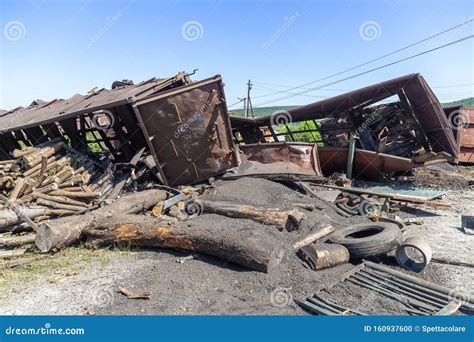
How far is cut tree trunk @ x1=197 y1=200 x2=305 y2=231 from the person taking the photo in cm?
→ 564

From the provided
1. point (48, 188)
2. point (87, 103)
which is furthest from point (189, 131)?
point (48, 188)

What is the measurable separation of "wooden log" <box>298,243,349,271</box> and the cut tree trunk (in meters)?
0.74

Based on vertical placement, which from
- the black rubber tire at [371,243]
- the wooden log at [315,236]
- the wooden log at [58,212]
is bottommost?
the black rubber tire at [371,243]

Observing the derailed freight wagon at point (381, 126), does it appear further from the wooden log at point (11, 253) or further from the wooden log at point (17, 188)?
the wooden log at point (11, 253)

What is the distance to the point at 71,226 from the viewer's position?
214 inches

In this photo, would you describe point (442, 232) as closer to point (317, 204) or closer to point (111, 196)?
point (317, 204)

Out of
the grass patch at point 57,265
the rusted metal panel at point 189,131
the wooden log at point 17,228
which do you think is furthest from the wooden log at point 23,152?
the grass patch at point 57,265

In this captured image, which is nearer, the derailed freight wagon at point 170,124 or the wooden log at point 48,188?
the wooden log at point 48,188

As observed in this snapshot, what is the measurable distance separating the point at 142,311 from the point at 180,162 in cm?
437

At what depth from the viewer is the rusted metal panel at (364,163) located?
32.4 feet

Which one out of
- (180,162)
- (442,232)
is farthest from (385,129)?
(180,162)

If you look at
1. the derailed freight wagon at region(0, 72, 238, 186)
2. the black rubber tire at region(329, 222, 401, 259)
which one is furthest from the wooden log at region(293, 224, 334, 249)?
the derailed freight wagon at region(0, 72, 238, 186)

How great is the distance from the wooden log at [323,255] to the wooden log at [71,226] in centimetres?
313

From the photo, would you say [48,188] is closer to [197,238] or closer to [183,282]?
[197,238]
